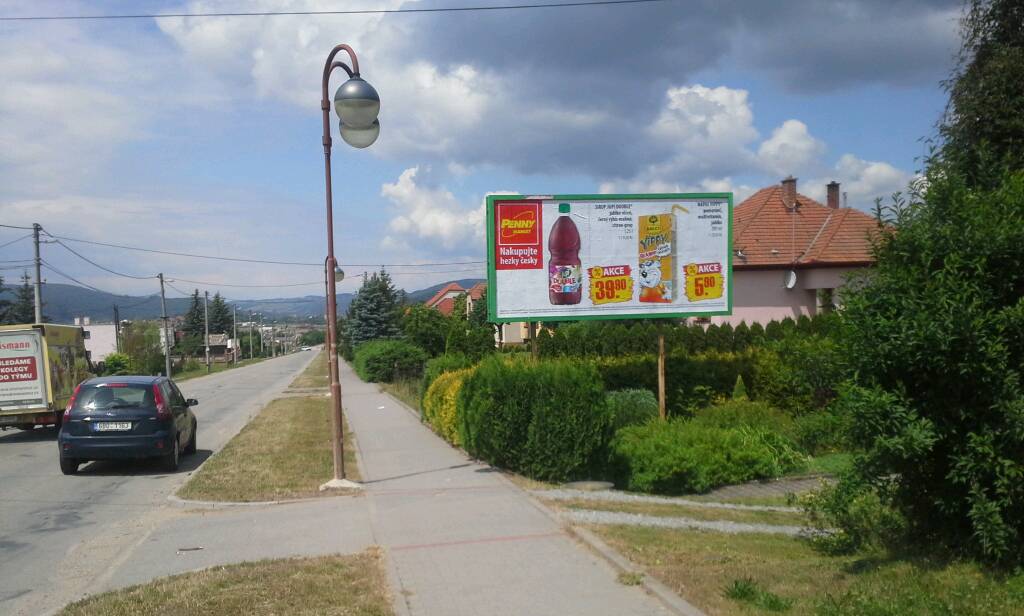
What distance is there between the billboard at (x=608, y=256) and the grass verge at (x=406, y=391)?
1043 cm

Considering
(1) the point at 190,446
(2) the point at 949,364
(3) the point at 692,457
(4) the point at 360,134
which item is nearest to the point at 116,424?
(1) the point at 190,446

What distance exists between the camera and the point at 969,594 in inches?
210

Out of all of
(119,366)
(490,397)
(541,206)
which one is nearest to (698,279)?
(541,206)

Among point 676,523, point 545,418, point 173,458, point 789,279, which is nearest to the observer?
point 676,523

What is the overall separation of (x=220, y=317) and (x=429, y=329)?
11400cm

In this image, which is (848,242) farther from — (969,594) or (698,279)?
(969,594)

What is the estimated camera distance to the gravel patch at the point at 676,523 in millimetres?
8680

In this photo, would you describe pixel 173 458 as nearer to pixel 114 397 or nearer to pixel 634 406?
pixel 114 397

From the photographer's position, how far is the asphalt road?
7348 millimetres

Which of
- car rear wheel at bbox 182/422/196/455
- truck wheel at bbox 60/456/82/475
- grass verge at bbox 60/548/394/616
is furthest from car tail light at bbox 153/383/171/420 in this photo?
grass verge at bbox 60/548/394/616

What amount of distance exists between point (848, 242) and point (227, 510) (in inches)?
941

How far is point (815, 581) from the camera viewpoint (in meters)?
6.15

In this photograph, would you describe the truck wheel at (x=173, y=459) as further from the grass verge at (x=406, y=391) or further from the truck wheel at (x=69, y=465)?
the grass verge at (x=406, y=391)

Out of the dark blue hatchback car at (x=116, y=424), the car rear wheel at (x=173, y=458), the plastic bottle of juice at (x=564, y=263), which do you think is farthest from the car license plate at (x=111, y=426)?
the plastic bottle of juice at (x=564, y=263)
